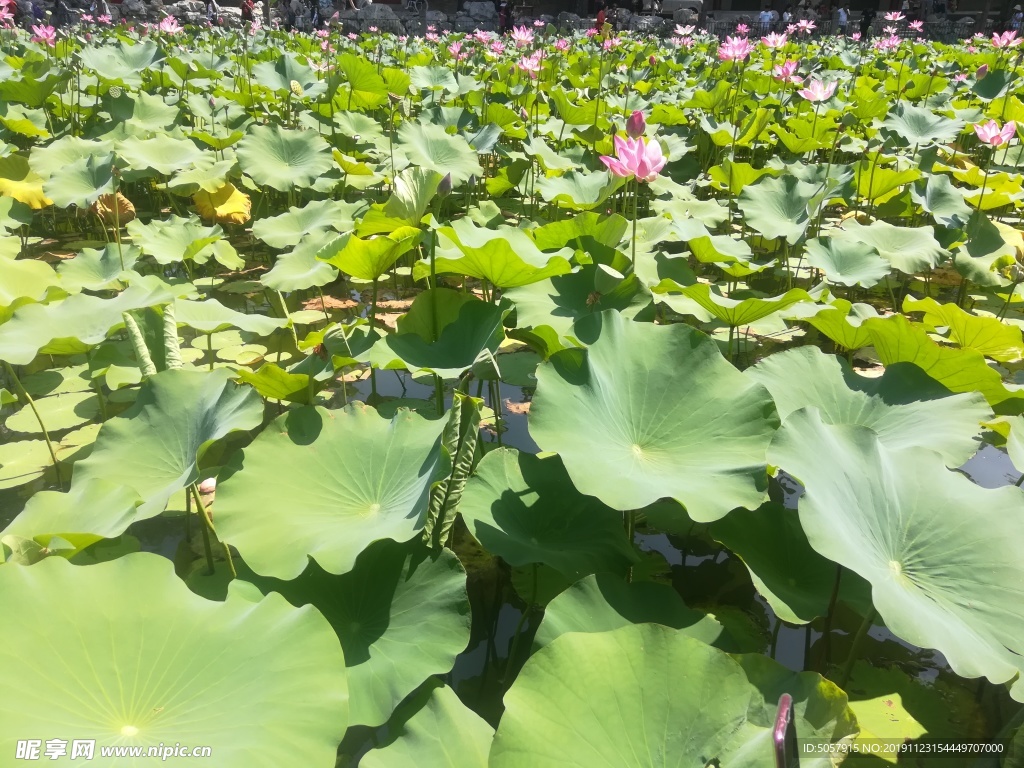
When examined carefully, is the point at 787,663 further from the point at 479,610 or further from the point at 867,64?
the point at 867,64

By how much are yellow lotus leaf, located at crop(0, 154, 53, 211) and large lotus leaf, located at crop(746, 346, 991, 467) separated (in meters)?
3.17

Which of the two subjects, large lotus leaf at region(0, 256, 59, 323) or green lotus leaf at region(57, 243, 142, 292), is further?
green lotus leaf at region(57, 243, 142, 292)

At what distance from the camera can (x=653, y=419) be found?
4.51 feet

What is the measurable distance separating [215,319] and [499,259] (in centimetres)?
82

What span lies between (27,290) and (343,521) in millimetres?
1555

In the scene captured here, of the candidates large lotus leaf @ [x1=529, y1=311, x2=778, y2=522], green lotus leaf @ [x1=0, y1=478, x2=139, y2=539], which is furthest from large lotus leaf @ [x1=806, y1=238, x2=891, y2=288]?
green lotus leaf @ [x1=0, y1=478, x2=139, y2=539]

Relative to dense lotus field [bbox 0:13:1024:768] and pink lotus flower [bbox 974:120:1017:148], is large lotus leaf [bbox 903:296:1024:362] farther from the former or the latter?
pink lotus flower [bbox 974:120:1017:148]

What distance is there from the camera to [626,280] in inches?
73.4

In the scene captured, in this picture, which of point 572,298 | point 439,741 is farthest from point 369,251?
point 439,741

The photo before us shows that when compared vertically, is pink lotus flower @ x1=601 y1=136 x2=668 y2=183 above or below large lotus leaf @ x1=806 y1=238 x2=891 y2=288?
above

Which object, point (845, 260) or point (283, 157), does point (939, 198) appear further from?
point (283, 157)

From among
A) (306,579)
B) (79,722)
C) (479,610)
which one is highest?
(79,722)

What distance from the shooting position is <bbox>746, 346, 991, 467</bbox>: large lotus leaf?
1409mm

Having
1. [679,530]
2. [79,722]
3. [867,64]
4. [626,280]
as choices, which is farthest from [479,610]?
[867,64]
